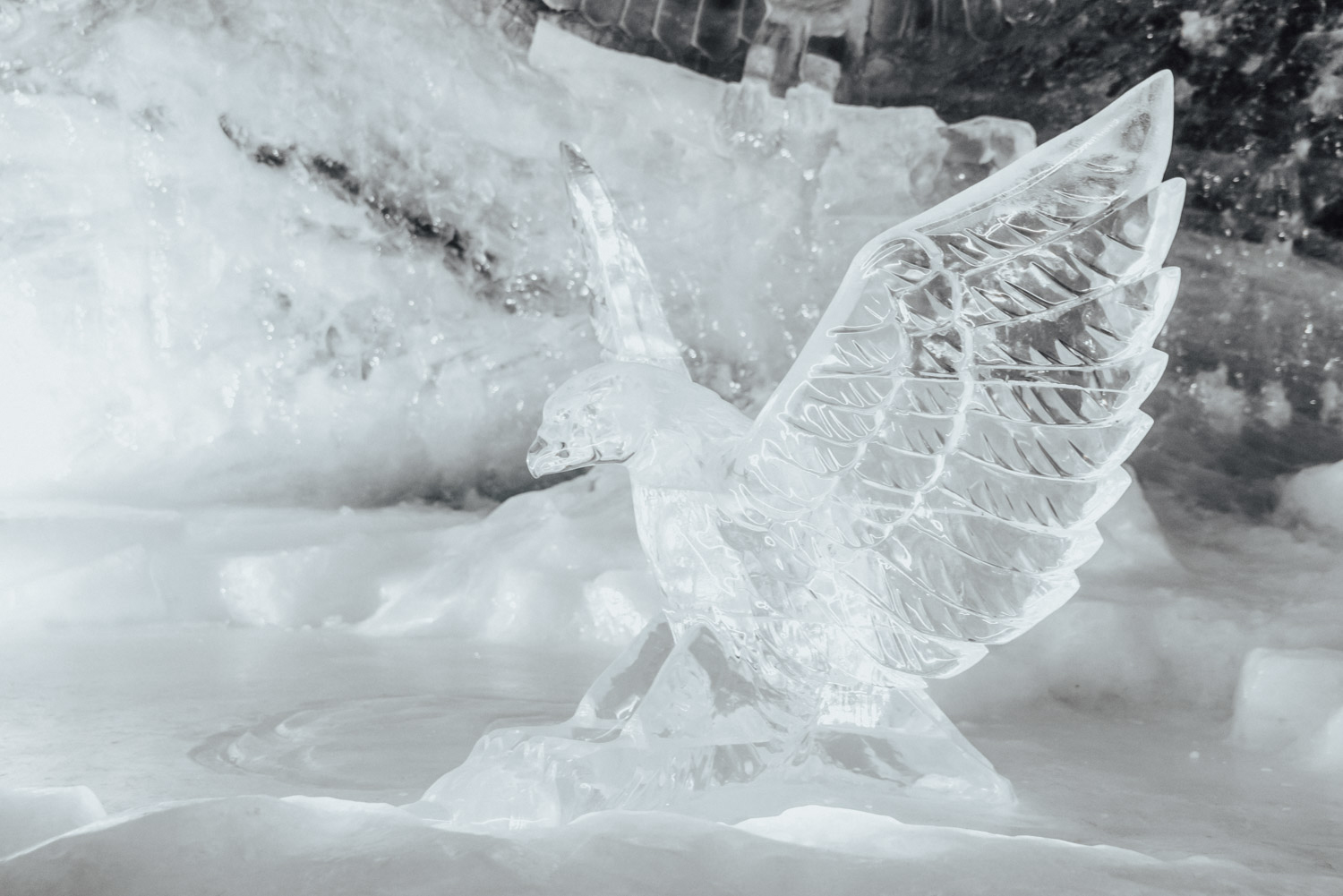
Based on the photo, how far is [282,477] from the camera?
3.13m

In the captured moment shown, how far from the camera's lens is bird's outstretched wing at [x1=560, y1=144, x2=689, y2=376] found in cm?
152

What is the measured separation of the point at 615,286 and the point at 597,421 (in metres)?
0.23

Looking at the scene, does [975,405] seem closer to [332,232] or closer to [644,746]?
[644,746]

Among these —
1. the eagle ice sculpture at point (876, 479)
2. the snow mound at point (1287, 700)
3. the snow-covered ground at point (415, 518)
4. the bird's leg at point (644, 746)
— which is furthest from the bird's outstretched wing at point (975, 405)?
the snow mound at point (1287, 700)

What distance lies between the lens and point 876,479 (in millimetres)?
1242

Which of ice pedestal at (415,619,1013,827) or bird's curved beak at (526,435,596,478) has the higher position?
bird's curved beak at (526,435,596,478)

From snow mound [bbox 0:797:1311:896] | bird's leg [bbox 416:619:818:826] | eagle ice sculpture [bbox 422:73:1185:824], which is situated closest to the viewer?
snow mound [bbox 0:797:1311:896]

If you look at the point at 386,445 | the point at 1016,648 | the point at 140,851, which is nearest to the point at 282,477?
the point at 386,445

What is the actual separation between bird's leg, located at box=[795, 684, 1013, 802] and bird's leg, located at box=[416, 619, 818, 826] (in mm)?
37

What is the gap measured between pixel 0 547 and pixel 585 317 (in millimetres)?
1492

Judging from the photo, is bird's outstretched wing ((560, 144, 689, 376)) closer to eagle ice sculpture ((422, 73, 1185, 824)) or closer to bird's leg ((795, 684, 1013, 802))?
eagle ice sculpture ((422, 73, 1185, 824))

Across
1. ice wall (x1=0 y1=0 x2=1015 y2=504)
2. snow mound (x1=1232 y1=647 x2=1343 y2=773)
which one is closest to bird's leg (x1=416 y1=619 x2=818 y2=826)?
snow mound (x1=1232 y1=647 x2=1343 y2=773)

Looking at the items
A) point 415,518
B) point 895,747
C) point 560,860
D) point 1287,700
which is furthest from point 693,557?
point 415,518

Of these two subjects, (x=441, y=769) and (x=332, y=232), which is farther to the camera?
(x=332, y=232)
